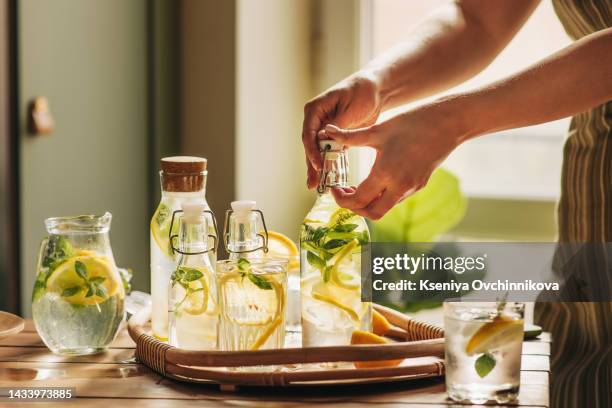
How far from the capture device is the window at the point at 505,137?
3.04m

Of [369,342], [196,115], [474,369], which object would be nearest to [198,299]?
[369,342]

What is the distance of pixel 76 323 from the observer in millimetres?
1118

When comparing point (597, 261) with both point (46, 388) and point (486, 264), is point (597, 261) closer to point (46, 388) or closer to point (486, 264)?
point (46, 388)

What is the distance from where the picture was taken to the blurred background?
7.50ft

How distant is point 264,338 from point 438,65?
0.60 metres

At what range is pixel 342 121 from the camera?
1237 mm

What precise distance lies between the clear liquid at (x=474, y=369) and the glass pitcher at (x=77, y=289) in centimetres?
44

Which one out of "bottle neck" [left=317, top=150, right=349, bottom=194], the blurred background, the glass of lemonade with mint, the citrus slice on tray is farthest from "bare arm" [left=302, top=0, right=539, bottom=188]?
the blurred background

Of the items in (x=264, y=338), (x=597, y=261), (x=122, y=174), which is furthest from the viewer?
(x=122, y=174)

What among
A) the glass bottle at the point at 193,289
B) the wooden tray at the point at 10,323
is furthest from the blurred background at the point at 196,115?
the glass bottle at the point at 193,289

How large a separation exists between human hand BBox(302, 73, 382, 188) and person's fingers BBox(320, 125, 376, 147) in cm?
10

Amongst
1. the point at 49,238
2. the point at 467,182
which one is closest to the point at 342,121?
the point at 49,238

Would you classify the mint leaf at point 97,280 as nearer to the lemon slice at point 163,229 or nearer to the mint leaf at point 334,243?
the lemon slice at point 163,229

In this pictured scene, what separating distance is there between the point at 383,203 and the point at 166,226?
10.8 inches
